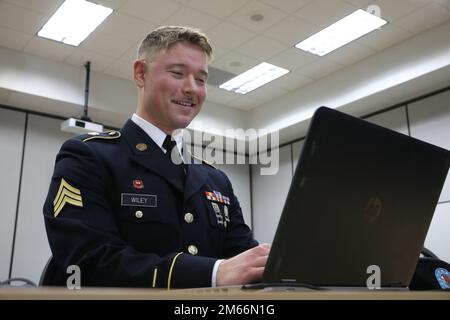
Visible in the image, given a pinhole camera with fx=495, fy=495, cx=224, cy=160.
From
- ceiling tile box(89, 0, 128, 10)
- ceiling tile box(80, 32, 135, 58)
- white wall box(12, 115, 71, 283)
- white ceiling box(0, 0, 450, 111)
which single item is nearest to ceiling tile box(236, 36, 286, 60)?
white ceiling box(0, 0, 450, 111)

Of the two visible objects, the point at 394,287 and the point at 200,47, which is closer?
the point at 394,287

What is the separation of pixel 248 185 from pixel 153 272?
7037 mm

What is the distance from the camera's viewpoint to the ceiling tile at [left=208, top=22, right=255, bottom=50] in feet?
17.0

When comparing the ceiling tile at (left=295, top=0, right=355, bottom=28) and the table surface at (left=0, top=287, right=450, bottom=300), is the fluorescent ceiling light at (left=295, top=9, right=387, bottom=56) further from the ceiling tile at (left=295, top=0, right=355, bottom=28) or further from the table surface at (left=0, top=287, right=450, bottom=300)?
the table surface at (left=0, top=287, right=450, bottom=300)

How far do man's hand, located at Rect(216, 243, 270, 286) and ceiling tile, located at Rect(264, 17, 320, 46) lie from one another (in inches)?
175

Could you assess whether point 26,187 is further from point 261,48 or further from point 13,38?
point 261,48

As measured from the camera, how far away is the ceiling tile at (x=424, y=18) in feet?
15.9

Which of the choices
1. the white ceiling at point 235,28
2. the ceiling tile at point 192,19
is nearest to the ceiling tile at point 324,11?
the white ceiling at point 235,28

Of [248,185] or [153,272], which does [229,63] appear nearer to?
[248,185]

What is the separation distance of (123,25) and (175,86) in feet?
12.6

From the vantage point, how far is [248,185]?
7992 millimetres

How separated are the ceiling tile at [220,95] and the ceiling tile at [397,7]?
247 cm

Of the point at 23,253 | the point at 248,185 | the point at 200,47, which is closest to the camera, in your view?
the point at 200,47
